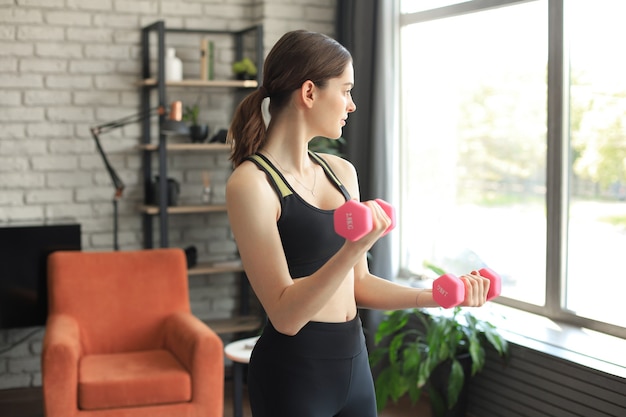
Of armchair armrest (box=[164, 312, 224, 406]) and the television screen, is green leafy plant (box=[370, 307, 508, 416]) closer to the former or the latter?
armchair armrest (box=[164, 312, 224, 406])

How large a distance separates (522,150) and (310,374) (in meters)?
2.52

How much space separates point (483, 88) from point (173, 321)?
188cm

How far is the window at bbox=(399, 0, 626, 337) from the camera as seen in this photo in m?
3.36

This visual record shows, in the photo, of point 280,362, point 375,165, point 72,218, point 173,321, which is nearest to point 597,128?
point 375,165

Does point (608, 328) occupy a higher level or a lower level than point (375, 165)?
lower

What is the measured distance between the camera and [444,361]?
3.65 meters

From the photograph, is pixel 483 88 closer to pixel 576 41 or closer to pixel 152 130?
pixel 576 41

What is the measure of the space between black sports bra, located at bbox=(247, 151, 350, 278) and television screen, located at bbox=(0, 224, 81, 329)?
9.44ft

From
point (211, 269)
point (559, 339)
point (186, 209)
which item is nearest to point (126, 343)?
point (211, 269)

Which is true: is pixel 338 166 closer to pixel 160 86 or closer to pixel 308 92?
pixel 308 92

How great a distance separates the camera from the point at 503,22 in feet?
12.6

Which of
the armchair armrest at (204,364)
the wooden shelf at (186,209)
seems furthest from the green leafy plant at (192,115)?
the armchair armrest at (204,364)

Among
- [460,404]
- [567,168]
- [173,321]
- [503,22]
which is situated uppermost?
[503,22]

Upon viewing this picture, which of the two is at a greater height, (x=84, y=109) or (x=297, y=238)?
(x=84, y=109)
